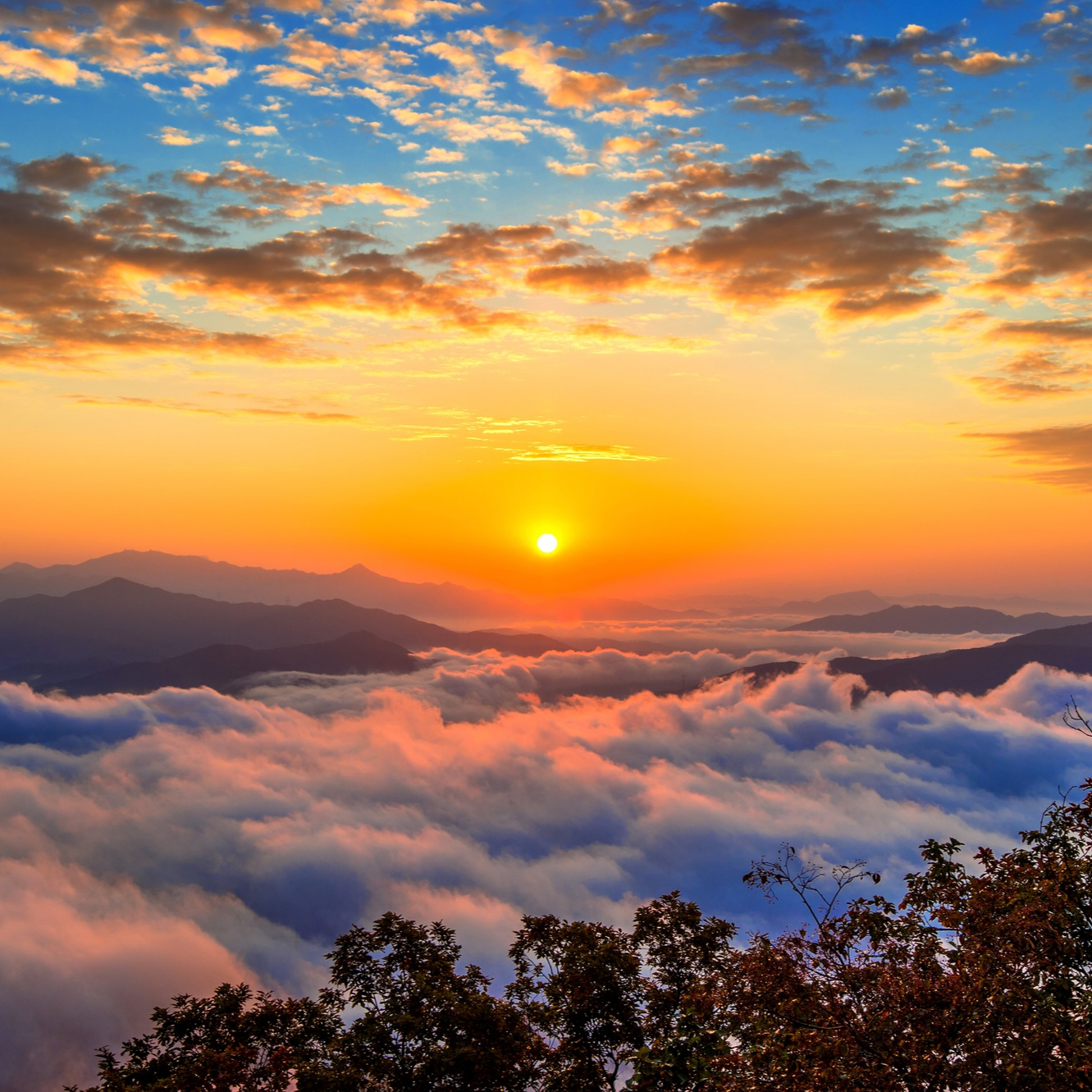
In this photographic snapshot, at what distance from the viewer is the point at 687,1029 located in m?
20.3

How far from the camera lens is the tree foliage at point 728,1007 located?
45.2 ft

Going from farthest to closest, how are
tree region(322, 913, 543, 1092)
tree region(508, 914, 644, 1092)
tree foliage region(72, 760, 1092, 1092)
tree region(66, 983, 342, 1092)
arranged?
1. tree region(508, 914, 644, 1092)
2. tree region(322, 913, 543, 1092)
3. tree region(66, 983, 342, 1092)
4. tree foliage region(72, 760, 1092, 1092)

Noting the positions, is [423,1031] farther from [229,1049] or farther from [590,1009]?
[229,1049]

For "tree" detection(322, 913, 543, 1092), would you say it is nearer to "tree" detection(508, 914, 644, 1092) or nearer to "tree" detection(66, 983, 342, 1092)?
"tree" detection(508, 914, 644, 1092)

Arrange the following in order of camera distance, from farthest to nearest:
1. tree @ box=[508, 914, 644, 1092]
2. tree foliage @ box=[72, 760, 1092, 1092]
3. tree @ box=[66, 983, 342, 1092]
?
1. tree @ box=[508, 914, 644, 1092]
2. tree @ box=[66, 983, 342, 1092]
3. tree foliage @ box=[72, 760, 1092, 1092]

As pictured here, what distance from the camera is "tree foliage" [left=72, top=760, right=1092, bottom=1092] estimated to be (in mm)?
13766

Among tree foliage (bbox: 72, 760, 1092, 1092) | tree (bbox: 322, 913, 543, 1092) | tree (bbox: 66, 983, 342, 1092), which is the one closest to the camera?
tree foliage (bbox: 72, 760, 1092, 1092)

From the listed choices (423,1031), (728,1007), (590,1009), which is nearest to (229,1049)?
(423,1031)

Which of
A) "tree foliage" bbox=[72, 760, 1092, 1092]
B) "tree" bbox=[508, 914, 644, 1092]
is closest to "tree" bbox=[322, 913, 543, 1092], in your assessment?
"tree foliage" bbox=[72, 760, 1092, 1092]

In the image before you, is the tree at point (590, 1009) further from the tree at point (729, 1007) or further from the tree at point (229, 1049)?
the tree at point (229, 1049)

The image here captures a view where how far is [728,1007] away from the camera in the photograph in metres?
19.2

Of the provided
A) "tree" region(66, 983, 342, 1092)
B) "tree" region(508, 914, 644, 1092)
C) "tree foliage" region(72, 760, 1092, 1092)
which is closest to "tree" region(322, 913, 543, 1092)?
"tree foliage" region(72, 760, 1092, 1092)

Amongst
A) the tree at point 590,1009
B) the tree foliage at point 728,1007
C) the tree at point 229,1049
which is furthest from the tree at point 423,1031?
the tree at point 229,1049

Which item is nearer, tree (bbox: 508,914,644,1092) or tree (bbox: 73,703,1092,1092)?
tree (bbox: 73,703,1092,1092)
